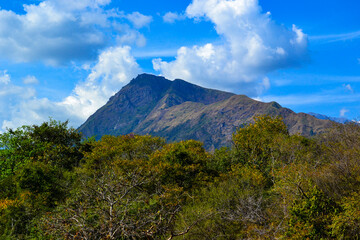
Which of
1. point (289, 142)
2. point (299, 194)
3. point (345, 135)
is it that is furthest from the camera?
point (289, 142)

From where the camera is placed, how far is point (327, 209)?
1834cm

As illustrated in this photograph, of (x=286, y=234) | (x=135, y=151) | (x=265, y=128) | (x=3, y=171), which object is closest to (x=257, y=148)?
(x=265, y=128)

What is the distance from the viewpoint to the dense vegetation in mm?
16250

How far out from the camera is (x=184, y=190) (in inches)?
1200

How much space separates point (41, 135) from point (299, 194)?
174ft

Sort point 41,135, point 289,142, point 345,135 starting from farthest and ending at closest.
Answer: point 41,135 → point 289,142 → point 345,135

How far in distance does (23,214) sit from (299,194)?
74.5ft

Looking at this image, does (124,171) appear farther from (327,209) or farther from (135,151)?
(327,209)

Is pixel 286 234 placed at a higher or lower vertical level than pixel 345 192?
lower

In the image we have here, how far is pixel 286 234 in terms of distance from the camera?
57.0 ft

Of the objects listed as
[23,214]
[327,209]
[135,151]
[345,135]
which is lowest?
[23,214]

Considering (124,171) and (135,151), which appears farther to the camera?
(135,151)

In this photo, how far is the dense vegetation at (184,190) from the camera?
640 inches

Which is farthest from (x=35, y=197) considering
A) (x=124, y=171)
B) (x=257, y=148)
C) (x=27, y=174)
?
(x=257, y=148)
